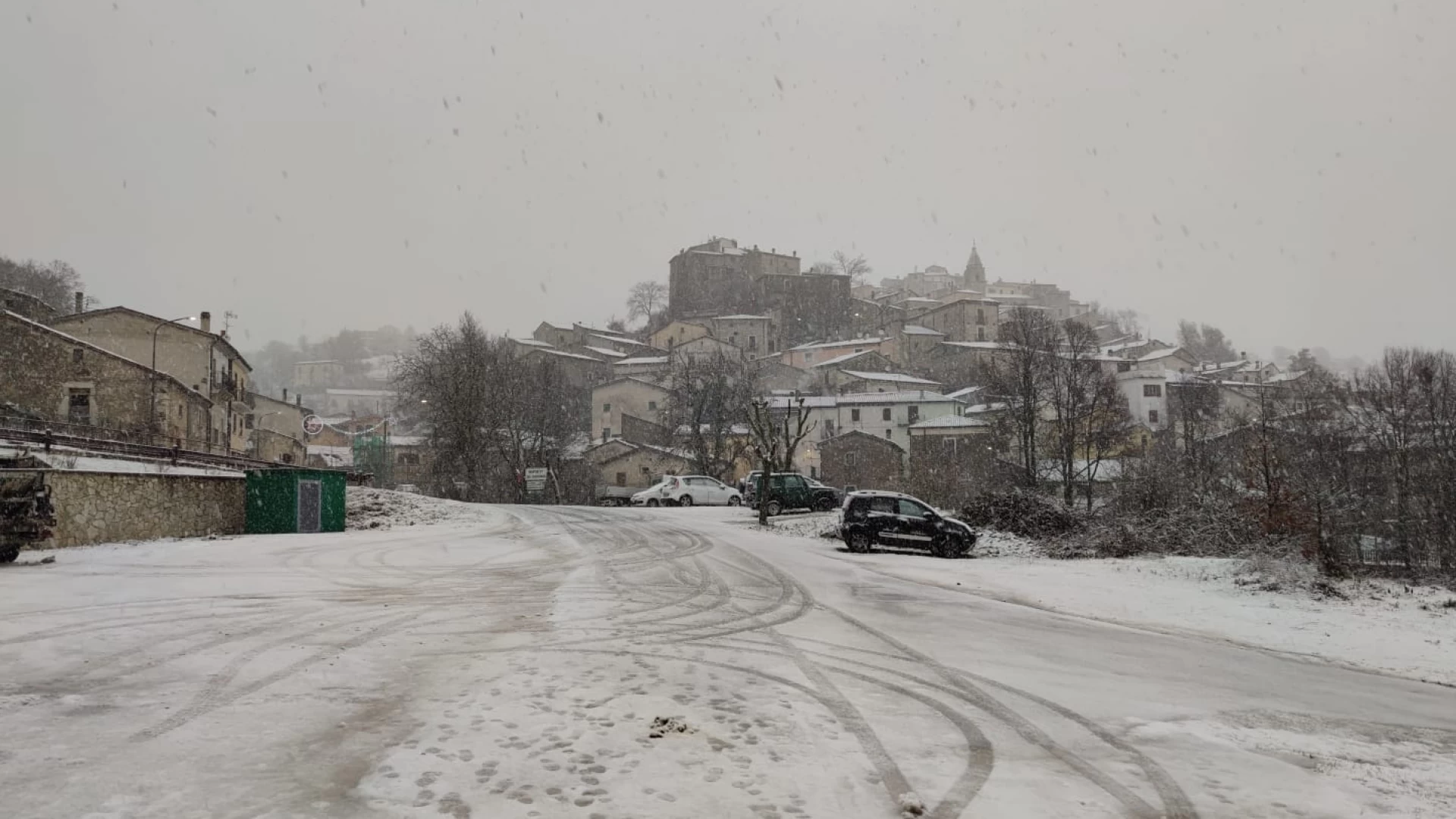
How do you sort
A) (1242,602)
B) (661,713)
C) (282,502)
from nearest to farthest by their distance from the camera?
(661,713), (1242,602), (282,502)

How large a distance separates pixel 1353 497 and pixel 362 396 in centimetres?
14950

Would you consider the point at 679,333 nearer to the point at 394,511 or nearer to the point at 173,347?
the point at 173,347

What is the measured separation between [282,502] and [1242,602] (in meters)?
23.6

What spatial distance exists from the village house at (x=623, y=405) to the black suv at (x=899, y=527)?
60.6m

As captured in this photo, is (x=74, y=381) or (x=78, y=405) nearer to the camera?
(x=74, y=381)

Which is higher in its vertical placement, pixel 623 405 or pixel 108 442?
pixel 623 405

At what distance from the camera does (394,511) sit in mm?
28641

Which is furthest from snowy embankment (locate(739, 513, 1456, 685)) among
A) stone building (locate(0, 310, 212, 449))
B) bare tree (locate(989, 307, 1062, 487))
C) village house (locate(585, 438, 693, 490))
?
village house (locate(585, 438, 693, 490))

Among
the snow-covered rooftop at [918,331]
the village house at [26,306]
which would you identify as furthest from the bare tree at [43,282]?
the snow-covered rooftop at [918,331]

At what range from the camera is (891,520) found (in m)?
21.9

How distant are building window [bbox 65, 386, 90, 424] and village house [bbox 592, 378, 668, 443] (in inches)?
1761

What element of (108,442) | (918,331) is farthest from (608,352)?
(108,442)

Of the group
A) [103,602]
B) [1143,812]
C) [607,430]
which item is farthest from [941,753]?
[607,430]

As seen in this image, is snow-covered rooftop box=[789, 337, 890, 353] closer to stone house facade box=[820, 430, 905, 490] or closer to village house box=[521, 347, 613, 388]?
village house box=[521, 347, 613, 388]
